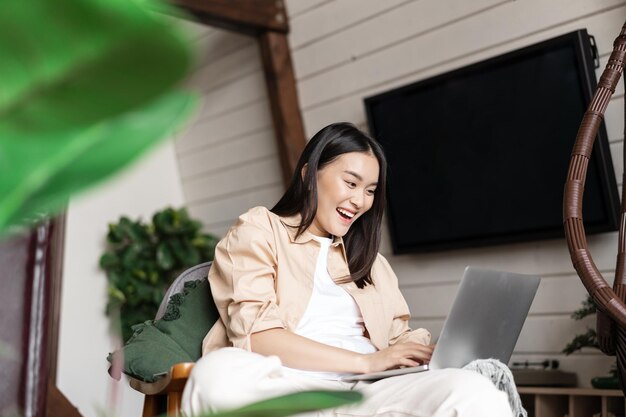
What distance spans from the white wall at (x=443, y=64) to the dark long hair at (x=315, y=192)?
995 mm

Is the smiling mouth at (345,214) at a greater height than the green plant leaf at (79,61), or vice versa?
the green plant leaf at (79,61)

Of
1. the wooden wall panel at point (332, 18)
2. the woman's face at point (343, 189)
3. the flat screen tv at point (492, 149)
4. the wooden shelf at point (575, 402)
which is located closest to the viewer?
the woman's face at point (343, 189)

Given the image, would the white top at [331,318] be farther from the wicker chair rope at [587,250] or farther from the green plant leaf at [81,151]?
the green plant leaf at [81,151]

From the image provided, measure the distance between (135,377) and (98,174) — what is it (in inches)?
67.2

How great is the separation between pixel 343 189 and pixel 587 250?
2.13 feet

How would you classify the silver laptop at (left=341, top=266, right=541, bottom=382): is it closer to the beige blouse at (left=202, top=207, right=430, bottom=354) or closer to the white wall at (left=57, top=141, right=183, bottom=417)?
the beige blouse at (left=202, top=207, right=430, bottom=354)

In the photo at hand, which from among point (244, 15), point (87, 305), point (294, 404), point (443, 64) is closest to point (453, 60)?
point (443, 64)

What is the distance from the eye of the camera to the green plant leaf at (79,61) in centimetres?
16

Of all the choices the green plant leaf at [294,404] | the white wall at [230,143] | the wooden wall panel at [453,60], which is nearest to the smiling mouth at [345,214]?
the wooden wall panel at [453,60]

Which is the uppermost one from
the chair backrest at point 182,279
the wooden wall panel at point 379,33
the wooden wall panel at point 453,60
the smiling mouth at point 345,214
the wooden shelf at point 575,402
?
the wooden wall panel at point 379,33

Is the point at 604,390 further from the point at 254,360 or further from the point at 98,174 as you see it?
the point at 98,174

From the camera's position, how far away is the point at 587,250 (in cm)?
194

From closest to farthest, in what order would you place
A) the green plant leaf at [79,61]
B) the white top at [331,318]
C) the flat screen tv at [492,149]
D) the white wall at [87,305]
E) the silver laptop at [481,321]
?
the green plant leaf at [79,61] < the silver laptop at [481,321] < the white top at [331,318] < the flat screen tv at [492,149] < the white wall at [87,305]

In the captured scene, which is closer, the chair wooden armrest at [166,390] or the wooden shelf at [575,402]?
the chair wooden armrest at [166,390]
